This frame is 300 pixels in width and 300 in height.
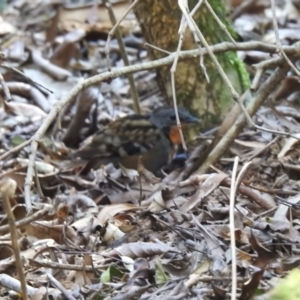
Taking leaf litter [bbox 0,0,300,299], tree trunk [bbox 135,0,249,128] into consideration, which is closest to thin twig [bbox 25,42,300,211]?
leaf litter [bbox 0,0,300,299]

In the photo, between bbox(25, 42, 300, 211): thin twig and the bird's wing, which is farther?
the bird's wing

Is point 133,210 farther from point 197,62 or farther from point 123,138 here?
point 123,138

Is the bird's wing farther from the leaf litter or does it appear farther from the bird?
the leaf litter

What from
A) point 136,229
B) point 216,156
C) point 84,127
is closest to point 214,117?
point 216,156

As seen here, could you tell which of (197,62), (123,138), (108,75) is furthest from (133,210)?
(123,138)

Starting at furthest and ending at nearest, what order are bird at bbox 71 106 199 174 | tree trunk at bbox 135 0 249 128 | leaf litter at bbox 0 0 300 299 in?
bird at bbox 71 106 199 174 → tree trunk at bbox 135 0 249 128 → leaf litter at bbox 0 0 300 299

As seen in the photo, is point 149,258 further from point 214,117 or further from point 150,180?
point 214,117

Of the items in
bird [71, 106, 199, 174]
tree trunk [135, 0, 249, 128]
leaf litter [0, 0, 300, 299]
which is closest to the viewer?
leaf litter [0, 0, 300, 299]
